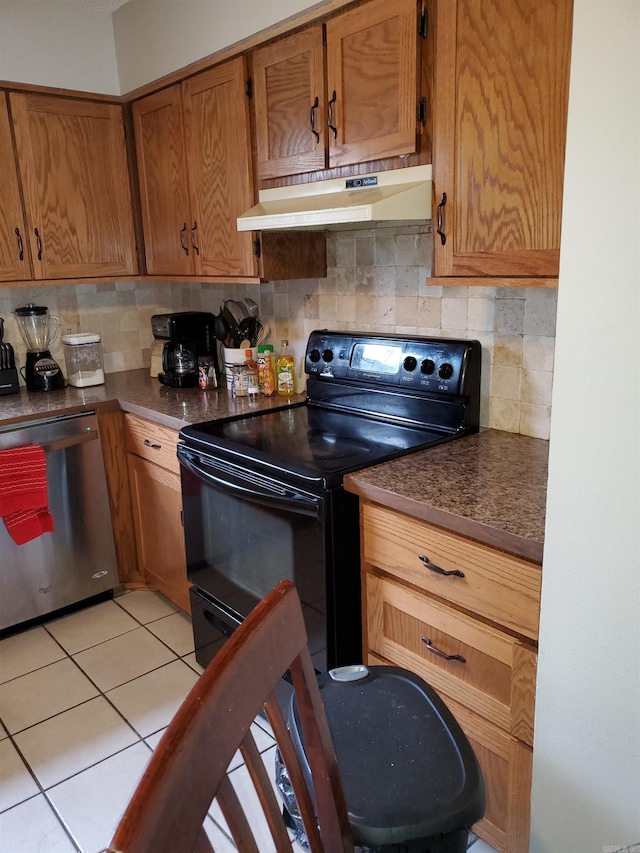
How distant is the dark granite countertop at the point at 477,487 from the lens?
1326 mm

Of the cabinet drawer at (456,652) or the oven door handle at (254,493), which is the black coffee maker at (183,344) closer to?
the oven door handle at (254,493)

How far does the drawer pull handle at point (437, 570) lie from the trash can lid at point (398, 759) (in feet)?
1.05

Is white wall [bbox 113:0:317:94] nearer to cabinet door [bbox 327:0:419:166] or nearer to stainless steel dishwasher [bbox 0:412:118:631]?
cabinet door [bbox 327:0:419:166]

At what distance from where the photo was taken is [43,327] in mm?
2936

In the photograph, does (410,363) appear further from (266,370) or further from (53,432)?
(53,432)

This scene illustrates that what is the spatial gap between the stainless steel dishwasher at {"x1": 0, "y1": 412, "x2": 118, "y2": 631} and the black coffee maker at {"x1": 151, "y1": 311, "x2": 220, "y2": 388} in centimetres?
41

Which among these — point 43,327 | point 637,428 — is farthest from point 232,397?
point 637,428

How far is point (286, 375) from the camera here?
8.43 feet

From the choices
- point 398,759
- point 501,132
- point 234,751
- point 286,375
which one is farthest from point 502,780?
point 286,375

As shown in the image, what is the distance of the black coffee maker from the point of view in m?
2.81

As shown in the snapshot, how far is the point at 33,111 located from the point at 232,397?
1332 millimetres

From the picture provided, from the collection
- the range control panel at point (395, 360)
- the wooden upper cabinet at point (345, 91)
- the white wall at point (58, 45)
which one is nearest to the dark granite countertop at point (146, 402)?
the range control panel at point (395, 360)

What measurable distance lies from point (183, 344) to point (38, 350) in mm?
640

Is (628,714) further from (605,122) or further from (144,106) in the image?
(144,106)
